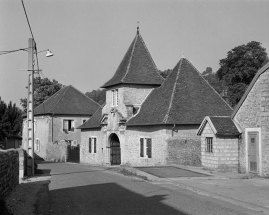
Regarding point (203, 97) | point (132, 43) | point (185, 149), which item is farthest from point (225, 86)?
point (185, 149)

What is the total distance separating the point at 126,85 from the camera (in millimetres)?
34375

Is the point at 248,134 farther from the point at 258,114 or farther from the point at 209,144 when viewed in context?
the point at 209,144

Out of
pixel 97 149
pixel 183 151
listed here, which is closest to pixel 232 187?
pixel 183 151

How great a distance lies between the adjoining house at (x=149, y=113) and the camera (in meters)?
28.1

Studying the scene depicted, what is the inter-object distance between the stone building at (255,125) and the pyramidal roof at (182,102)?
7.21 metres

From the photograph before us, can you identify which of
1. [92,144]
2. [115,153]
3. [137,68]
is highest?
[137,68]

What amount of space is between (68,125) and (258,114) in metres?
33.7

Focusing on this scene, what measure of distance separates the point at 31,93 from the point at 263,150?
12082 millimetres

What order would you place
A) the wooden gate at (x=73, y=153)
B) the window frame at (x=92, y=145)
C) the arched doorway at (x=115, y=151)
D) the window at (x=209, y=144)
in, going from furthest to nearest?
the wooden gate at (x=73, y=153)
the window frame at (x=92, y=145)
the arched doorway at (x=115, y=151)
the window at (x=209, y=144)

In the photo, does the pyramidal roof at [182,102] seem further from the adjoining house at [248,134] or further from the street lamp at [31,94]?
the street lamp at [31,94]

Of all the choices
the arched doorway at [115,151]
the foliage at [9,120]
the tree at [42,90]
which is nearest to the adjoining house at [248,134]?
the arched doorway at [115,151]

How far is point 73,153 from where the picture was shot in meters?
46.1

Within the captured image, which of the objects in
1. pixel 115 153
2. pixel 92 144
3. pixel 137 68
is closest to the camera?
pixel 137 68

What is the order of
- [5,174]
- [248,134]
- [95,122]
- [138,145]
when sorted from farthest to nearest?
1. [95,122]
2. [138,145]
3. [248,134]
4. [5,174]
